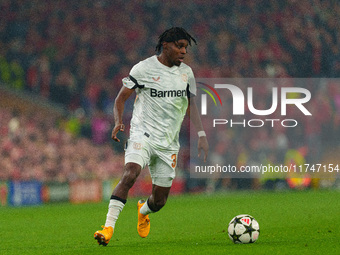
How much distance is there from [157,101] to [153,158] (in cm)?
64

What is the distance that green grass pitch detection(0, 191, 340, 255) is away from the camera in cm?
700

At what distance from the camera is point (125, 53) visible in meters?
24.7

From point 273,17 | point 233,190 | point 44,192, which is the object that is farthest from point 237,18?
point 44,192

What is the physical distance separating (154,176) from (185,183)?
1335 centimetres

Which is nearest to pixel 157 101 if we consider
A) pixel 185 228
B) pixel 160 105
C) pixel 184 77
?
pixel 160 105

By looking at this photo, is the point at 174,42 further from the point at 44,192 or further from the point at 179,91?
the point at 44,192

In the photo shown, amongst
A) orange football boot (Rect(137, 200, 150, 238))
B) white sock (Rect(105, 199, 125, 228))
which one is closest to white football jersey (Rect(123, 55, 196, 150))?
white sock (Rect(105, 199, 125, 228))

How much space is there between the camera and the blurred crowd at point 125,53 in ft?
71.5

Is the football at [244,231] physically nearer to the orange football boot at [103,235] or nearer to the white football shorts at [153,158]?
the white football shorts at [153,158]

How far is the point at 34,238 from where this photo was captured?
9133 millimetres

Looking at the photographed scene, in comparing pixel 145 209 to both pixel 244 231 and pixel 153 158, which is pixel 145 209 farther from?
pixel 244 231

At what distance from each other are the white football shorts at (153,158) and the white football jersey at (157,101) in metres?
0.07

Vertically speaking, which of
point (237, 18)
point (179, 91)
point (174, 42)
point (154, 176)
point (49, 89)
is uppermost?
point (237, 18)

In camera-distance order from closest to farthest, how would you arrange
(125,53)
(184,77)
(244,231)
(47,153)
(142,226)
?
1. (244,231)
2. (184,77)
3. (142,226)
4. (47,153)
5. (125,53)
